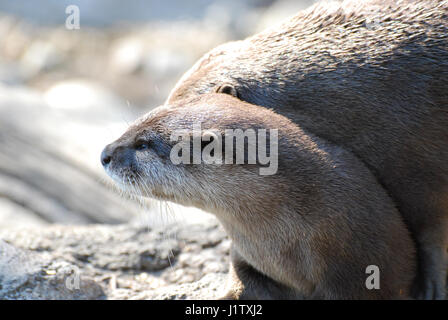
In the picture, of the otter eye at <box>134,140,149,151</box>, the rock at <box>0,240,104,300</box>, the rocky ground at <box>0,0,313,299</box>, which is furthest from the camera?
the rocky ground at <box>0,0,313,299</box>

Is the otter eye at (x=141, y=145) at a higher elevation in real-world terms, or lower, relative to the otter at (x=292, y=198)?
higher

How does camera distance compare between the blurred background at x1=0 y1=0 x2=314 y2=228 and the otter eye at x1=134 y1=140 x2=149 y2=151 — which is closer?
the otter eye at x1=134 y1=140 x2=149 y2=151

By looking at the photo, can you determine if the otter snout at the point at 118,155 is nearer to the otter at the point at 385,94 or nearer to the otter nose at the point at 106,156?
the otter nose at the point at 106,156

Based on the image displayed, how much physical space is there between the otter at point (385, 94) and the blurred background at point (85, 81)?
1.50 metres

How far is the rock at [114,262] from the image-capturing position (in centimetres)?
325

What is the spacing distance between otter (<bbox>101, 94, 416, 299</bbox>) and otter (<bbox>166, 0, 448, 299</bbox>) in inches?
3.5

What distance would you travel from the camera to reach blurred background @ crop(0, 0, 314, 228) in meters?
5.84

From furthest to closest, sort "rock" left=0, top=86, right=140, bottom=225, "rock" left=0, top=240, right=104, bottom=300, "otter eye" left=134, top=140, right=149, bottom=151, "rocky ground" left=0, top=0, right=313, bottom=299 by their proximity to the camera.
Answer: "rock" left=0, top=86, right=140, bottom=225
"rocky ground" left=0, top=0, right=313, bottom=299
"rock" left=0, top=240, right=104, bottom=300
"otter eye" left=134, top=140, right=149, bottom=151

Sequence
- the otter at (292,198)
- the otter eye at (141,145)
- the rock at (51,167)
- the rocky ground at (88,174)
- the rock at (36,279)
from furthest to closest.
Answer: the rock at (51,167), the rocky ground at (88,174), the rock at (36,279), the otter eye at (141,145), the otter at (292,198)

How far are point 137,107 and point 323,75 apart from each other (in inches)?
319

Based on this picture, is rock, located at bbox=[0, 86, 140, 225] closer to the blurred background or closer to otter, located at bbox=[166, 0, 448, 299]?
the blurred background

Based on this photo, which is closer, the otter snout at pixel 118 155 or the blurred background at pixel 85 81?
the otter snout at pixel 118 155

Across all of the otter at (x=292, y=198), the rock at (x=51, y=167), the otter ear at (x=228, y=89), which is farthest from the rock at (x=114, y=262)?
the rock at (x=51, y=167)

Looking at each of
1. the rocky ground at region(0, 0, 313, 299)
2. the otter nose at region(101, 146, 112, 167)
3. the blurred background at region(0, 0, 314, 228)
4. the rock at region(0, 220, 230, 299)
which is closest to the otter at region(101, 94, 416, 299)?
the otter nose at region(101, 146, 112, 167)
